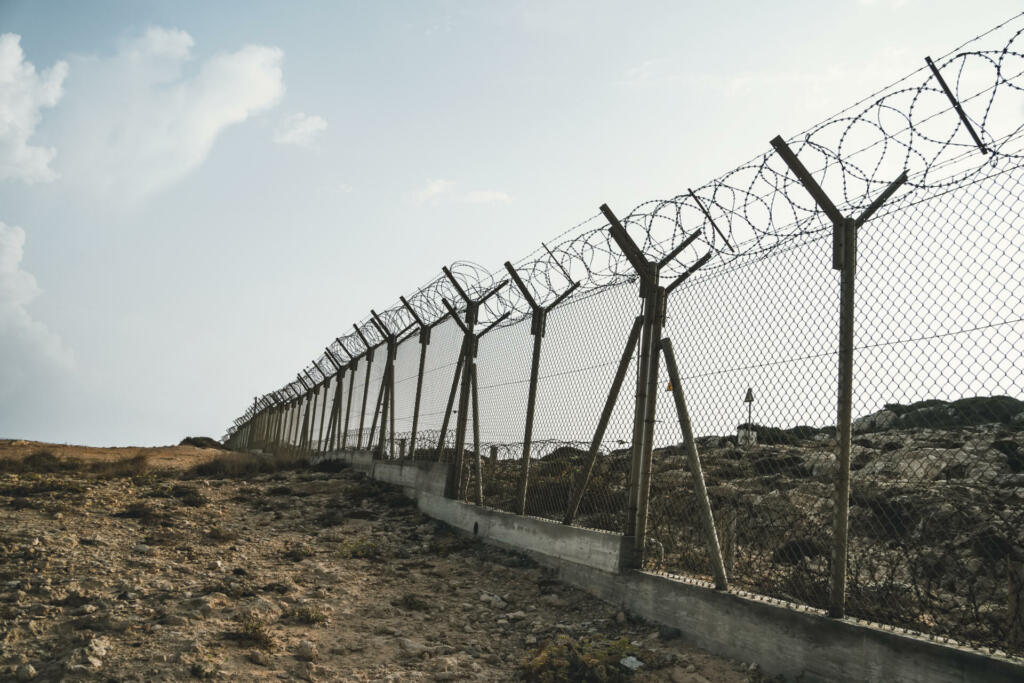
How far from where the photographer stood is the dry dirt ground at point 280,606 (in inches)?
177

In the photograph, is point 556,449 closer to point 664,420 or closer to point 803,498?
point 664,420

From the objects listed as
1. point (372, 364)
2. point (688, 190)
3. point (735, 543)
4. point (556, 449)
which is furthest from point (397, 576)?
point (372, 364)

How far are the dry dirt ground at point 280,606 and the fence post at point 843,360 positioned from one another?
0.78m

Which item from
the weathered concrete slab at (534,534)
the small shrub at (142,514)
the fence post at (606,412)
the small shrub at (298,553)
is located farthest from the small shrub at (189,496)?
the fence post at (606,412)

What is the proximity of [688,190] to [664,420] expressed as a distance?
1747 mm

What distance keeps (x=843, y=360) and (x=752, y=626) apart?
5.23 ft

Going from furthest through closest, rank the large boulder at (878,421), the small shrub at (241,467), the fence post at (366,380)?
the fence post at (366,380), the small shrub at (241,467), the large boulder at (878,421)

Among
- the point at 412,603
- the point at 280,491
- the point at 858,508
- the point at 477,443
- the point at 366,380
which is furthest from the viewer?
the point at 366,380

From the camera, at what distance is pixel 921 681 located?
3.26 metres

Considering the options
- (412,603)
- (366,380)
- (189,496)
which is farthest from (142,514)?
(366,380)

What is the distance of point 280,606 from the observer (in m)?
5.67

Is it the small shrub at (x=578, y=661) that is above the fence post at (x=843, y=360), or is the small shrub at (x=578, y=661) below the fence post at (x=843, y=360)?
below

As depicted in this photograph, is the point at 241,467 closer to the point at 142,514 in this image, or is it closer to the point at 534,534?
the point at 142,514

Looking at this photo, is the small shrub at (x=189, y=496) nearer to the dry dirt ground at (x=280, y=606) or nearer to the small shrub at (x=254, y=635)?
the dry dirt ground at (x=280, y=606)
